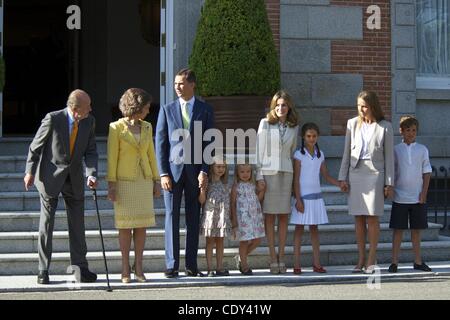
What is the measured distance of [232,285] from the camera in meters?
8.20

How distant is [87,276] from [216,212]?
1.42 metres

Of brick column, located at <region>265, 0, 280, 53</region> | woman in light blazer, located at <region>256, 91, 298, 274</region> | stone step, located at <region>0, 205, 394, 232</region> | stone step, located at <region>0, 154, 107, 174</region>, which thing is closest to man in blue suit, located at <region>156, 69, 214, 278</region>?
woman in light blazer, located at <region>256, 91, 298, 274</region>

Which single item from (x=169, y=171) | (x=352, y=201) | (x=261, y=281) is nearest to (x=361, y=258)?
(x=352, y=201)

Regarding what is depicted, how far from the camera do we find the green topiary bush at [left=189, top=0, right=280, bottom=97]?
10586mm

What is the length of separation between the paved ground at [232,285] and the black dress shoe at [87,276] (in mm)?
67

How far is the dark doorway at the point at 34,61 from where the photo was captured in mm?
17797

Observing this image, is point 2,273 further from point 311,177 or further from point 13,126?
point 13,126

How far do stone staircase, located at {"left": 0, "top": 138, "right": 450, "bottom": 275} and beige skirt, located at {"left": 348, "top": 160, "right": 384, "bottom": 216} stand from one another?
30.1 inches

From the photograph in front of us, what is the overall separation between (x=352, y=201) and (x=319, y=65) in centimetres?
381

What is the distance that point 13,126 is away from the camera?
17297 millimetres

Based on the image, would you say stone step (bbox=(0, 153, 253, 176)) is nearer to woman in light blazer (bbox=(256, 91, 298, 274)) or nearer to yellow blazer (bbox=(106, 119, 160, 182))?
yellow blazer (bbox=(106, 119, 160, 182))

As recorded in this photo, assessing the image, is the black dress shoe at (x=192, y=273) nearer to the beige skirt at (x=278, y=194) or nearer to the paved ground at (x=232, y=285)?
the paved ground at (x=232, y=285)
